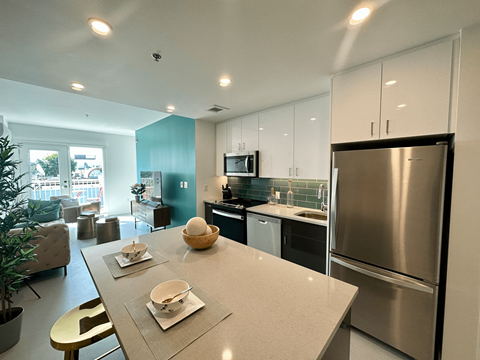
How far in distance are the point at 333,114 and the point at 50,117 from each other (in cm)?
589

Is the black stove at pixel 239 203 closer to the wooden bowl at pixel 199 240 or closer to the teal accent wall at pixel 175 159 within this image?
the teal accent wall at pixel 175 159

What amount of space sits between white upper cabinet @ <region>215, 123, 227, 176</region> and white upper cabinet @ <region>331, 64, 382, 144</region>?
2127 mm

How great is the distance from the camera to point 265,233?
2.62 metres

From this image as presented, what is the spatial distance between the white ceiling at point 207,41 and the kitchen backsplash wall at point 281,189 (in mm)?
1251

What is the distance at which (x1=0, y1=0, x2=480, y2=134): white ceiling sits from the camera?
110 cm

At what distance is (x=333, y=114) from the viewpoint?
187 centimetres

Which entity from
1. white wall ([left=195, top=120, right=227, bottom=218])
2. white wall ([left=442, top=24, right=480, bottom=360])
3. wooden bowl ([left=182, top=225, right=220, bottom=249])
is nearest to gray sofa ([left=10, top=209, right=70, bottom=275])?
white wall ([left=195, top=120, right=227, bottom=218])

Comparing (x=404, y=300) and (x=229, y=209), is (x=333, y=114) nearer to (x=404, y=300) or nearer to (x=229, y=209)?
(x=404, y=300)

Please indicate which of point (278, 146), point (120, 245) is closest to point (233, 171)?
point (278, 146)

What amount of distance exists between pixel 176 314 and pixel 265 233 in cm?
193

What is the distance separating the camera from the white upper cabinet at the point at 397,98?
1.35 meters

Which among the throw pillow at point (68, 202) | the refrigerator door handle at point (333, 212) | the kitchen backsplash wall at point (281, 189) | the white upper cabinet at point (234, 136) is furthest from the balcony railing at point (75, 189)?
the refrigerator door handle at point (333, 212)

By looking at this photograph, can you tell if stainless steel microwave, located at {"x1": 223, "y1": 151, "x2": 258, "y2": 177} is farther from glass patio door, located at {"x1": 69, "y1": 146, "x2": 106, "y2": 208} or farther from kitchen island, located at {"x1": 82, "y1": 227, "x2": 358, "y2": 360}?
glass patio door, located at {"x1": 69, "y1": 146, "x2": 106, "y2": 208}

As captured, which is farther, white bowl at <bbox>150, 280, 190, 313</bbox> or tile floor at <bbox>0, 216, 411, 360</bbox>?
tile floor at <bbox>0, 216, 411, 360</bbox>
